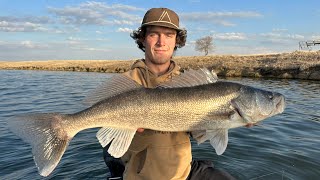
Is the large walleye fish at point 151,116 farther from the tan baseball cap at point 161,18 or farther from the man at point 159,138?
the tan baseball cap at point 161,18

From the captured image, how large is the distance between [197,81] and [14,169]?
5.67 meters

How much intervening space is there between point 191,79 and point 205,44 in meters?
98.7

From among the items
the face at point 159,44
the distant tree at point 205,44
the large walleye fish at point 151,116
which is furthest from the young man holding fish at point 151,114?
the distant tree at point 205,44

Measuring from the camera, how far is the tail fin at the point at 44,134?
4285 millimetres

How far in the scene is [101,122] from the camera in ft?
14.3

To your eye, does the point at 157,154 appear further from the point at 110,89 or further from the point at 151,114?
the point at 110,89

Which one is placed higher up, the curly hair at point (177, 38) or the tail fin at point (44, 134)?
the curly hair at point (177, 38)

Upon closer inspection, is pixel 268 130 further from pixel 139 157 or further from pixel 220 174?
pixel 139 157

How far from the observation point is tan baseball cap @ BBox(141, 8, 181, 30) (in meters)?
5.29

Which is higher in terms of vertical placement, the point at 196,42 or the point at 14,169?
the point at 196,42

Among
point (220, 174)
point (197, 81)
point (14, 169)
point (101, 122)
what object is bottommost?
point (14, 169)

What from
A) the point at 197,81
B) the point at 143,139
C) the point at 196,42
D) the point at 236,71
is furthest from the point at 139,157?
the point at 196,42

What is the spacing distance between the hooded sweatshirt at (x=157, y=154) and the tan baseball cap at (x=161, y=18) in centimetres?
70

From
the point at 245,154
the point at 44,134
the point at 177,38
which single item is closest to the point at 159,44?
the point at 177,38
